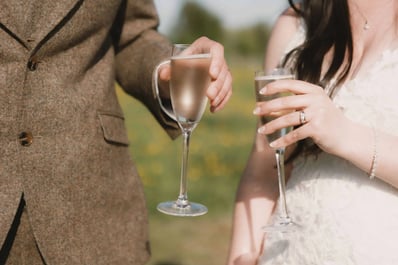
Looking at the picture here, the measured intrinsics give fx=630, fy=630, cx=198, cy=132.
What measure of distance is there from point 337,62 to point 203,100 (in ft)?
2.37

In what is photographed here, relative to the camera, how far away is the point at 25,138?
7.52 ft

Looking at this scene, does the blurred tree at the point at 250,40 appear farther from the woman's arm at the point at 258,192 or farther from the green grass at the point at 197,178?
the woman's arm at the point at 258,192

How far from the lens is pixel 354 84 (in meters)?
2.45

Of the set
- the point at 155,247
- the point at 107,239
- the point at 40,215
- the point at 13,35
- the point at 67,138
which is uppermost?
the point at 13,35

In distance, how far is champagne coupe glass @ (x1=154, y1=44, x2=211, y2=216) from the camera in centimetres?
212

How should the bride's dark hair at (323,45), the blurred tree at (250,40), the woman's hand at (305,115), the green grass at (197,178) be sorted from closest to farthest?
the woman's hand at (305,115)
the bride's dark hair at (323,45)
the green grass at (197,178)
the blurred tree at (250,40)

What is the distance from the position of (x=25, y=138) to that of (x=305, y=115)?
39.7 inches

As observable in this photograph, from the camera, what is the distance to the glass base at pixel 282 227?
221cm

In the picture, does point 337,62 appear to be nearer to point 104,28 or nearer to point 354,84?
point 354,84

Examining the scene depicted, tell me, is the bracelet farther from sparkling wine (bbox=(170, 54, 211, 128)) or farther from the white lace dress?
sparkling wine (bbox=(170, 54, 211, 128))

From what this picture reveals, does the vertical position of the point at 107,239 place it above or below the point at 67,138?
below

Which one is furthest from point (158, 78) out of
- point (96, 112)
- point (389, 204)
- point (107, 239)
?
point (389, 204)

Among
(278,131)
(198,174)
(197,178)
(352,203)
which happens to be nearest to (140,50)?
(278,131)

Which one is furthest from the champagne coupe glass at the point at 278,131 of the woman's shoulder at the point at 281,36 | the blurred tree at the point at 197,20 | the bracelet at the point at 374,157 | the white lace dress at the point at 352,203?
the blurred tree at the point at 197,20
